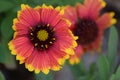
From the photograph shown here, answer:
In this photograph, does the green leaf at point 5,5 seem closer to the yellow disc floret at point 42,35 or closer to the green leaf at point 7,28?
the green leaf at point 7,28

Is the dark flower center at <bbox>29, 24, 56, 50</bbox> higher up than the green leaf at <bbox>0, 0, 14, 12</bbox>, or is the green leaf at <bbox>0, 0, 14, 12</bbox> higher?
the green leaf at <bbox>0, 0, 14, 12</bbox>

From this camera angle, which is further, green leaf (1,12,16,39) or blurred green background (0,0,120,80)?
green leaf (1,12,16,39)

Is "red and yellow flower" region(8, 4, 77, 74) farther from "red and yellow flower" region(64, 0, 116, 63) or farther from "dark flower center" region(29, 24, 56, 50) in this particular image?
"red and yellow flower" region(64, 0, 116, 63)

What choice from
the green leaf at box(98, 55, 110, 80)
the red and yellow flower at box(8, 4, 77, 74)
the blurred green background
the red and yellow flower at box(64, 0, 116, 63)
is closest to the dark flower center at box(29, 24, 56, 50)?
the red and yellow flower at box(8, 4, 77, 74)

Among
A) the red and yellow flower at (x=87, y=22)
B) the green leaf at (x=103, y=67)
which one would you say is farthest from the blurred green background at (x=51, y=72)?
the red and yellow flower at (x=87, y=22)

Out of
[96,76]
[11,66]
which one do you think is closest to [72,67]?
[96,76]
